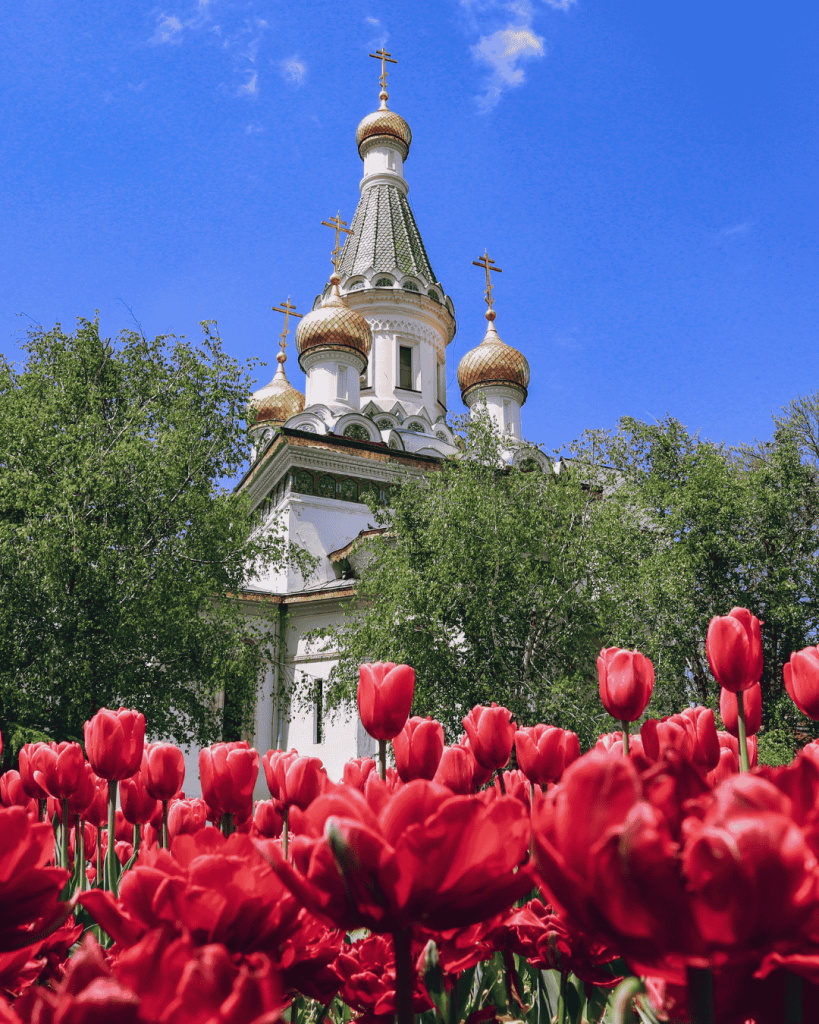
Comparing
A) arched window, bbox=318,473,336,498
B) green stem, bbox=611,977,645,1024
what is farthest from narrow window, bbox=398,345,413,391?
green stem, bbox=611,977,645,1024

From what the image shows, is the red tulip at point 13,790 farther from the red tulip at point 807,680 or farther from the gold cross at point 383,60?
the gold cross at point 383,60

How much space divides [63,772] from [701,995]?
2.40 metres

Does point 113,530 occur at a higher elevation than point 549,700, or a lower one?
higher

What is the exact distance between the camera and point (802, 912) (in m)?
0.72

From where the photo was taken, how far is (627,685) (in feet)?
6.89

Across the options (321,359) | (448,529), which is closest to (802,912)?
(448,529)

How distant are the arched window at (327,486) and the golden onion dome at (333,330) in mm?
5072

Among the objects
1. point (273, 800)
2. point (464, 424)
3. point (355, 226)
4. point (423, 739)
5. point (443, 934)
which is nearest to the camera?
point (443, 934)

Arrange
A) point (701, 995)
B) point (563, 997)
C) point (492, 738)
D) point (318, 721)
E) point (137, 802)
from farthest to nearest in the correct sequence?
1. point (318, 721)
2. point (137, 802)
3. point (492, 738)
4. point (563, 997)
5. point (701, 995)

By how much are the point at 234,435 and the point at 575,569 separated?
6.88 m

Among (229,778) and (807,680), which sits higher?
(807,680)

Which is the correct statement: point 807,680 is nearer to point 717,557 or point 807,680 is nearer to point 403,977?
point 403,977

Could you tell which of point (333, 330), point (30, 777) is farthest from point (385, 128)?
point (30, 777)

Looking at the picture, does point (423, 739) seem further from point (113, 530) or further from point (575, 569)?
point (575, 569)
